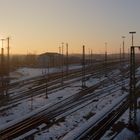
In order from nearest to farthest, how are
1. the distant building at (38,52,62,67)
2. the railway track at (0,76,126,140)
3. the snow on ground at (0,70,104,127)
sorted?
the railway track at (0,76,126,140) < the snow on ground at (0,70,104,127) < the distant building at (38,52,62,67)

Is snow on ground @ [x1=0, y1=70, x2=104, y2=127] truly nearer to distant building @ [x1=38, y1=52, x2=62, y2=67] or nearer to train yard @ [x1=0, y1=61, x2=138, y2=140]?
train yard @ [x1=0, y1=61, x2=138, y2=140]

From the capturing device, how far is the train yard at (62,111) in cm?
2547

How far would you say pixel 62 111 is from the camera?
32906 millimetres

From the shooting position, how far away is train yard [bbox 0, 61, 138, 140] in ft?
83.6

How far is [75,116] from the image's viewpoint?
102 feet

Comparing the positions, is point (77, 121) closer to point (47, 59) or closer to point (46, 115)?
point (46, 115)

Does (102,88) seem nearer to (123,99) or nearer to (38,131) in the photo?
(123,99)

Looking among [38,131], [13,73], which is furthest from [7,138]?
[13,73]

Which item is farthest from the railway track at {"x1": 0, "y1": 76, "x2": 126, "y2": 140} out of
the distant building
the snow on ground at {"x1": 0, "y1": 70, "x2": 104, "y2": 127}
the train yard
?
the distant building

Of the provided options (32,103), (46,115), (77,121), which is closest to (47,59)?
(32,103)

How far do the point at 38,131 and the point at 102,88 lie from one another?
983 inches

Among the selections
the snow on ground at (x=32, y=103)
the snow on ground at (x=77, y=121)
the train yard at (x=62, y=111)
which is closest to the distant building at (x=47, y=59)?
the train yard at (x=62, y=111)

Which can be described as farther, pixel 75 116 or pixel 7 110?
pixel 7 110

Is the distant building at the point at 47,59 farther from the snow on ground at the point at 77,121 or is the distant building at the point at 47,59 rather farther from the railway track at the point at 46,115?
the snow on ground at the point at 77,121
